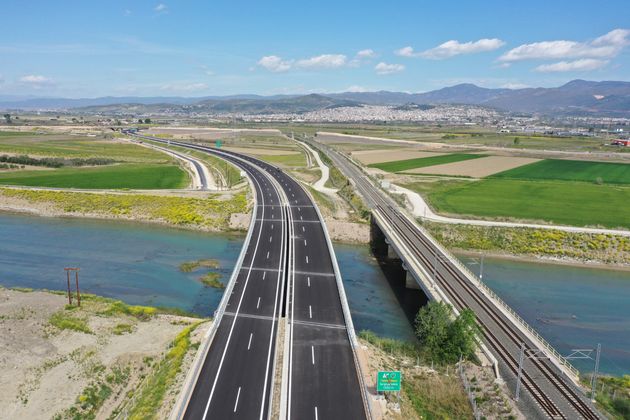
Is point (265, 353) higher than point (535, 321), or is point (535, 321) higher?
point (265, 353)

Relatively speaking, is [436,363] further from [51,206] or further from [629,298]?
[51,206]

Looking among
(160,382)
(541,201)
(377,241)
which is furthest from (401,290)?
(541,201)

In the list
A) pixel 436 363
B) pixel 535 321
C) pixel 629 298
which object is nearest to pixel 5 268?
pixel 436 363

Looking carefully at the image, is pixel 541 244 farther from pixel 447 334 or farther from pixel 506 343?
pixel 447 334

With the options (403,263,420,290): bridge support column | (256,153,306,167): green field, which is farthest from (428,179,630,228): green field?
(256,153,306,167): green field

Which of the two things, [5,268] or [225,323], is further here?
[5,268]
